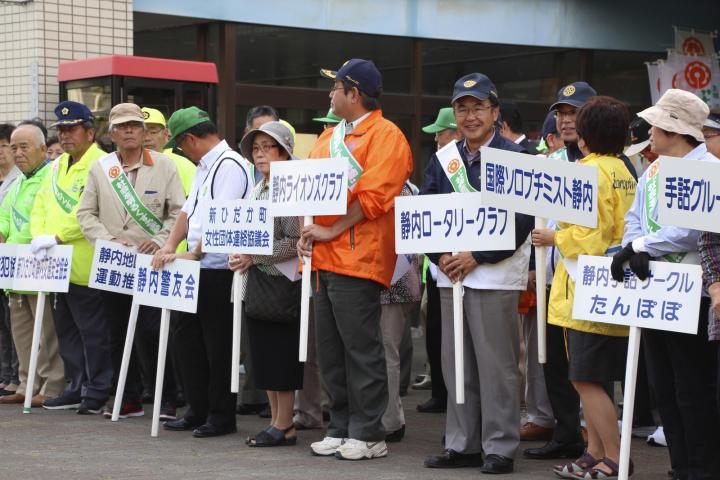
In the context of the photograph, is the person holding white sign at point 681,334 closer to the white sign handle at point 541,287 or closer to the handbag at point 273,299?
the white sign handle at point 541,287

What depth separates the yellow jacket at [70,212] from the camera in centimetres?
934

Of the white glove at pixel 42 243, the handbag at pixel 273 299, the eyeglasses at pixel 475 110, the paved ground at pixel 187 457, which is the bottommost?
the paved ground at pixel 187 457

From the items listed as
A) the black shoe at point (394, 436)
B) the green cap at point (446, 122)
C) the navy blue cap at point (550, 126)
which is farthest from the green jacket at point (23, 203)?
the navy blue cap at point (550, 126)

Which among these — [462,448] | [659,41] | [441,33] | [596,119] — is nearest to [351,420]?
[462,448]

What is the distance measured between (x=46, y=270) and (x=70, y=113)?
44.9 inches

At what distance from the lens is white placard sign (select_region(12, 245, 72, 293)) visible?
30.1 feet

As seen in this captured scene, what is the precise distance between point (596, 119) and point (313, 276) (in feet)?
5.97

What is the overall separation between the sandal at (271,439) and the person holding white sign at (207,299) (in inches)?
18.3

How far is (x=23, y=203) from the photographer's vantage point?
396 inches

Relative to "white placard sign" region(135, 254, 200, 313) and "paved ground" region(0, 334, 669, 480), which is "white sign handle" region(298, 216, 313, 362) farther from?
"white placard sign" region(135, 254, 200, 313)

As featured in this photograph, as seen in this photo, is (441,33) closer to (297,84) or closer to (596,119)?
(297,84)

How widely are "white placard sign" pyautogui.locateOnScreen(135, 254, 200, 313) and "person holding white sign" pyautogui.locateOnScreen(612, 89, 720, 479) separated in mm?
2841

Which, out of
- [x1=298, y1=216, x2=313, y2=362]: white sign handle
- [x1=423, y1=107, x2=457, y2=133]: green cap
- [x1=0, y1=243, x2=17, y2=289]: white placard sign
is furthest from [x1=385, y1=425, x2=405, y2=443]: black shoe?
[x1=0, y1=243, x2=17, y2=289]: white placard sign

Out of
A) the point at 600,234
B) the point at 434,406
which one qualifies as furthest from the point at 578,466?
the point at 434,406
